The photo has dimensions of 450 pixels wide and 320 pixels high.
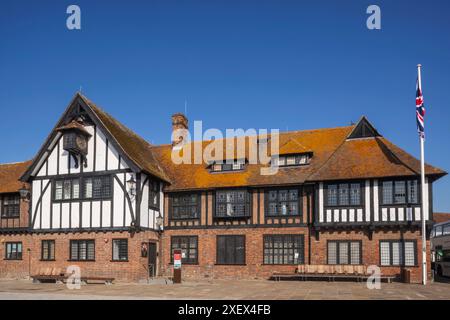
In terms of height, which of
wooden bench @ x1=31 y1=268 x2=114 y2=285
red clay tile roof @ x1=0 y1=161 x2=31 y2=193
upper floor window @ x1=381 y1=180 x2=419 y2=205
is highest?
red clay tile roof @ x1=0 y1=161 x2=31 y2=193

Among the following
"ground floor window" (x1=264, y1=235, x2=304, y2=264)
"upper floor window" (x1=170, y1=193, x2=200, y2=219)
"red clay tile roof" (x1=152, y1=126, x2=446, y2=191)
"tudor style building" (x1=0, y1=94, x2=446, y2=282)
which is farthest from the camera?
"upper floor window" (x1=170, y1=193, x2=200, y2=219)

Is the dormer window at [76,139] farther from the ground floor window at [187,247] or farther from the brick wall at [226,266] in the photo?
the ground floor window at [187,247]

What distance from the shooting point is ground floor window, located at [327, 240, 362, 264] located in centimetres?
2592

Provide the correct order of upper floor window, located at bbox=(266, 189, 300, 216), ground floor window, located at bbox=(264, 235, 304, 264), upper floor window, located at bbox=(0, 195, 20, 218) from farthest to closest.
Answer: upper floor window, located at bbox=(0, 195, 20, 218), upper floor window, located at bbox=(266, 189, 300, 216), ground floor window, located at bbox=(264, 235, 304, 264)

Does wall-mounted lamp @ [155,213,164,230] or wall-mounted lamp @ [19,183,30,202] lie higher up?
wall-mounted lamp @ [19,183,30,202]

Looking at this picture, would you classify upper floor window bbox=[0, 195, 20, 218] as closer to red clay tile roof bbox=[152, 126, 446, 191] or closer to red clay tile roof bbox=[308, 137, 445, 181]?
red clay tile roof bbox=[152, 126, 446, 191]

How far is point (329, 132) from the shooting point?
30.9 meters

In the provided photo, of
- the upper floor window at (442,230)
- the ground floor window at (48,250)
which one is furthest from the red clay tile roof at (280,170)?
the upper floor window at (442,230)

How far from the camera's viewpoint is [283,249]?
27391mm

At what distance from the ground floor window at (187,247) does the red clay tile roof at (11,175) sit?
10.1 meters

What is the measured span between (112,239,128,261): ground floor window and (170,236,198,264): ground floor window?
3392 millimetres

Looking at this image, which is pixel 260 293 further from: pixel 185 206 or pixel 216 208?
pixel 185 206

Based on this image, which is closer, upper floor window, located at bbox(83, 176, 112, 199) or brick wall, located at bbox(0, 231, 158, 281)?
brick wall, located at bbox(0, 231, 158, 281)

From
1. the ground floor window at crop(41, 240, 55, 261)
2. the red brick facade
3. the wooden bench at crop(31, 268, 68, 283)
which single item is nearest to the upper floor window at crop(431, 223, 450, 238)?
the red brick facade
